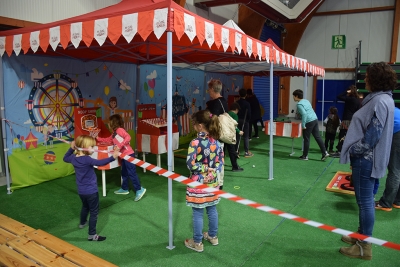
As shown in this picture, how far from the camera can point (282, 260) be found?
3.19 meters

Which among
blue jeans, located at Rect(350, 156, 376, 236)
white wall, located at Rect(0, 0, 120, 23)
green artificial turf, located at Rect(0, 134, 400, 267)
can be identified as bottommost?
green artificial turf, located at Rect(0, 134, 400, 267)

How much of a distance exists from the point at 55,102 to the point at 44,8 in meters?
1.67

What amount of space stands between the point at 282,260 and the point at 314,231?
85cm

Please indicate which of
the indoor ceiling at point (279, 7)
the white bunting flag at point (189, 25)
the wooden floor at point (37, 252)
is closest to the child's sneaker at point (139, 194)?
the wooden floor at point (37, 252)

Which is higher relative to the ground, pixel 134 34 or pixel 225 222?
pixel 134 34

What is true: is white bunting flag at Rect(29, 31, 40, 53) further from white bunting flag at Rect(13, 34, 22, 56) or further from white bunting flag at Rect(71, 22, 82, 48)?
white bunting flag at Rect(71, 22, 82, 48)

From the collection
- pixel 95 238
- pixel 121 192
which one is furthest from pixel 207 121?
pixel 121 192

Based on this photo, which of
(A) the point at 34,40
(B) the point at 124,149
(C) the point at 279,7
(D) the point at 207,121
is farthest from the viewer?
(C) the point at 279,7

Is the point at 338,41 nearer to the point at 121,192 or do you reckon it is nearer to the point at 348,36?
the point at 348,36

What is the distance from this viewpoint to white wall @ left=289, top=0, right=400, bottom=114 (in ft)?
45.4

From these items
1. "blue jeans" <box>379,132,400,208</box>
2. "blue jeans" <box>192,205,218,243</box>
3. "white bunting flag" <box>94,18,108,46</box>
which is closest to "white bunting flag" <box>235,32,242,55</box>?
"white bunting flag" <box>94,18,108,46</box>

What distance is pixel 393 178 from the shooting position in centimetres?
429

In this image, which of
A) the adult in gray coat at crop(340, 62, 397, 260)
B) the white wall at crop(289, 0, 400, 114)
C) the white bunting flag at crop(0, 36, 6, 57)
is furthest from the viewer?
the white wall at crop(289, 0, 400, 114)

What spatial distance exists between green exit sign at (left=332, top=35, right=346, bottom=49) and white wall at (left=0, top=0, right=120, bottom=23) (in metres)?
11.5
